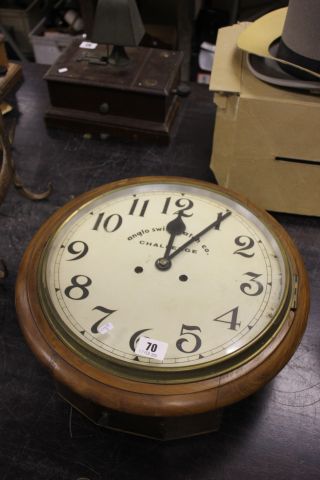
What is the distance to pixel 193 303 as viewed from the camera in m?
0.88

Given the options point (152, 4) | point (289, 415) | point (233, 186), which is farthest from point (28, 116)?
point (152, 4)

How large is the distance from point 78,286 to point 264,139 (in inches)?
24.3

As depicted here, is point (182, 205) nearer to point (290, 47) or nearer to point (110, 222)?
point (110, 222)

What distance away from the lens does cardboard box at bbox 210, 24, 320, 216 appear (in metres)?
1.15

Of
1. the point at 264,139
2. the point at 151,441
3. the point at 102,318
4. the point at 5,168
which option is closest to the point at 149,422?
the point at 151,441

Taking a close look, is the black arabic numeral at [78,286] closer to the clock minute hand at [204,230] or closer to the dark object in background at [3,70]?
the clock minute hand at [204,230]

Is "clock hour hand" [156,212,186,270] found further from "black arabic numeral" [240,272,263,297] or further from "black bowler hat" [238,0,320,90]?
"black bowler hat" [238,0,320,90]

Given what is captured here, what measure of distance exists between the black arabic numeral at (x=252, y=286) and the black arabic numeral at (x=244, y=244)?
51 millimetres

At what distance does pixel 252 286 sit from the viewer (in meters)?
0.90

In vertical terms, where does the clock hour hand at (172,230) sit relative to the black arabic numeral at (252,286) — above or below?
above

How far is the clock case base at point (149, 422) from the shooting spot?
0.82m

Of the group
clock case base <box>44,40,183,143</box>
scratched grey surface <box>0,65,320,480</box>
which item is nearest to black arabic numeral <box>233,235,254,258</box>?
scratched grey surface <box>0,65,320,480</box>

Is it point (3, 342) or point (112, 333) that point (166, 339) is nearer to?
point (112, 333)

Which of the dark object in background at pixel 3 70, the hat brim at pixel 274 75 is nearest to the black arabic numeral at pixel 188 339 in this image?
the hat brim at pixel 274 75
